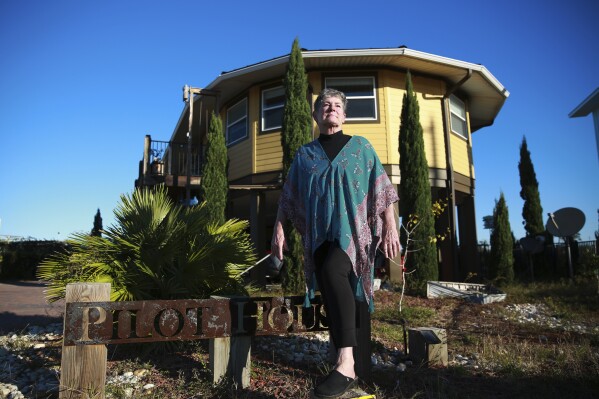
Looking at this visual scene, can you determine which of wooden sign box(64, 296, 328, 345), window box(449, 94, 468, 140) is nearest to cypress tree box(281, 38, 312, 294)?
window box(449, 94, 468, 140)

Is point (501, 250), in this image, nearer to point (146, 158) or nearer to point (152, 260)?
point (146, 158)

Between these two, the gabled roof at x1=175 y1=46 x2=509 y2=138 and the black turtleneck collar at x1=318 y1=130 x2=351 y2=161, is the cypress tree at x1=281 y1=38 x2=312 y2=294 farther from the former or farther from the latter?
the black turtleneck collar at x1=318 y1=130 x2=351 y2=161

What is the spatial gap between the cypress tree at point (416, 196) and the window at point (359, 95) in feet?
3.41

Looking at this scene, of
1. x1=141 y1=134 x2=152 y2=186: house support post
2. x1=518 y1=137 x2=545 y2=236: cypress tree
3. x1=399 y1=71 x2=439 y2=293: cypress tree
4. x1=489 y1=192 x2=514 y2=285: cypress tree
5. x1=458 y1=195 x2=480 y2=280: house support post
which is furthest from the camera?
x1=518 y1=137 x2=545 y2=236: cypress tree

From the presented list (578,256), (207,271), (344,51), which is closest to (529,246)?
(578,256)

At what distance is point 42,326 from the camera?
5.08 m

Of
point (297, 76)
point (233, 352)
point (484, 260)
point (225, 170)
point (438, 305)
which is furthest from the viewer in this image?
point (484, 260)

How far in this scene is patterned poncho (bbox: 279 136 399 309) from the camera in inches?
87.0

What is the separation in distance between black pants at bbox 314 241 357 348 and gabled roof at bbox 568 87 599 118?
17.4 metres

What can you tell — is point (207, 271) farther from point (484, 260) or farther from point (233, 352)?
point (484, 260)

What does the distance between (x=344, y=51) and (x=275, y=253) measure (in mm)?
8439

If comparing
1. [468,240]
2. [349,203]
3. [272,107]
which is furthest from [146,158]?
[349,203]

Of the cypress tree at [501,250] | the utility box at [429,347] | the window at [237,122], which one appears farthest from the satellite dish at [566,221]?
the utility box at [429,347]

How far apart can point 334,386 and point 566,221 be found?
35.6 feet
